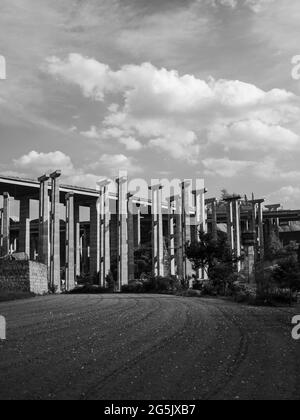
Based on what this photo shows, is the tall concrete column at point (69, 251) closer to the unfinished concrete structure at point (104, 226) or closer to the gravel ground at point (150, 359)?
the unfinished concrete structure at point (104, 226)

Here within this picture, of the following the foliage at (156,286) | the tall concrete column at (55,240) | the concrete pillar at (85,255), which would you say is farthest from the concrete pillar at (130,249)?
the concrete pillar at (85,255)

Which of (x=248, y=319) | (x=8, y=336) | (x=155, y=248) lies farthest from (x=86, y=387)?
(x=155, y=248)

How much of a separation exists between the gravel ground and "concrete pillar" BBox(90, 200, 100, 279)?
1966 inches

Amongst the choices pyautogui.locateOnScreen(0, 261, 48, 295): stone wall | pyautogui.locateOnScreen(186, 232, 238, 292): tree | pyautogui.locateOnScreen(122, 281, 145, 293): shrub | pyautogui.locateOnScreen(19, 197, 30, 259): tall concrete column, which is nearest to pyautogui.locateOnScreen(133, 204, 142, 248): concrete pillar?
pyautogui.locateOnScreen(19, 197, 30, 259): tall concrete column

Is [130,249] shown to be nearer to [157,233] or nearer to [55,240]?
[157,233]

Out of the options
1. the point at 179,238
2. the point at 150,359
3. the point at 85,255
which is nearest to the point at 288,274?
the point at 150,359

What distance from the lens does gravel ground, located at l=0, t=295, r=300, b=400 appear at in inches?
343

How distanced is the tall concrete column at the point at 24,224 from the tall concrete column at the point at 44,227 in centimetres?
743

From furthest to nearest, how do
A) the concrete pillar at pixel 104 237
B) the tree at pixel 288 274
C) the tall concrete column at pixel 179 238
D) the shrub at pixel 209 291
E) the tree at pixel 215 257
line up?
the tall concrete column at pixel 179 238
the concrete pillar at pixel 104 237
the tree at pixel 215 257
the shrub at pixel 209 291
the tree at pixel 288 274

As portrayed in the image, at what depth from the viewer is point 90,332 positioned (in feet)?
52.1

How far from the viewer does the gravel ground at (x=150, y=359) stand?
28.6 feet

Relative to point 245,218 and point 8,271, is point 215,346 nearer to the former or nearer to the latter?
point 8,271
